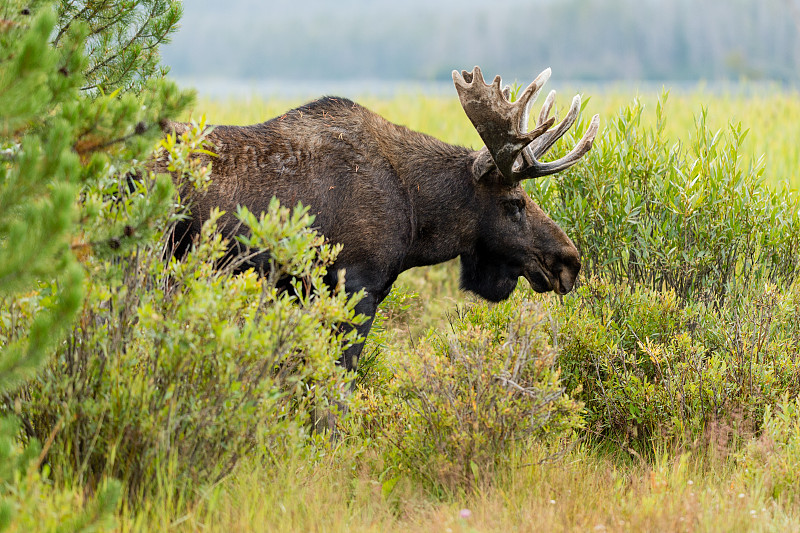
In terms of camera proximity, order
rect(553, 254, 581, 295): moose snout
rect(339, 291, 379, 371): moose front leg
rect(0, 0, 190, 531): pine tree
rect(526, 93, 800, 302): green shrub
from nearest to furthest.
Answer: rect(0, 0, 190, 531): pine tree → rect(339, 291, 379, 371): moose front leg → rect(553, 254, 581, 295): moose snout → rect(526, 93, 800, 302): green shrub

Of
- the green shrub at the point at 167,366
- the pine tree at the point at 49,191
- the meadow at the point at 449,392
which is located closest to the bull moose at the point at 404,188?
the meadow at the point at 449,392

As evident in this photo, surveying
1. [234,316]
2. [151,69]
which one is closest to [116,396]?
[234,316]

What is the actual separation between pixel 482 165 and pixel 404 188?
581 mm

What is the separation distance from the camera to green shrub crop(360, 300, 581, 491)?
4.21 metres

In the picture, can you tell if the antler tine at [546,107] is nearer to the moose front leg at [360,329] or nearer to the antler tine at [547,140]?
the antler tine at [547,140]

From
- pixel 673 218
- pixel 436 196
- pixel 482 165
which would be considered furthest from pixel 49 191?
pixel 673 218

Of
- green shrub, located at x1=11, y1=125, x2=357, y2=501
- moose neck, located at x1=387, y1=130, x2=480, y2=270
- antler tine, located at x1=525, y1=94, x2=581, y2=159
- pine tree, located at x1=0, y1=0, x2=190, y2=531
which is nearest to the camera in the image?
pine tree, located at x1=0, y1=0, x2=190, y2=531

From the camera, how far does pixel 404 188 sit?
551cm

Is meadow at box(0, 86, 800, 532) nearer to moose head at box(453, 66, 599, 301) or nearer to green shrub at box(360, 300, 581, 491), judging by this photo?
green shrub at box(360, 300, 581, 491)

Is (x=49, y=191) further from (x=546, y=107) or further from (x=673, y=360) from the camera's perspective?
(x=673, y=360)

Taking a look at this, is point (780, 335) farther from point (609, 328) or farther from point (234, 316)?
point (234, 316)

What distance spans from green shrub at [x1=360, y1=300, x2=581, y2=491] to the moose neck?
126 cm

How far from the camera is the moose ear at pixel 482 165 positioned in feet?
18.5

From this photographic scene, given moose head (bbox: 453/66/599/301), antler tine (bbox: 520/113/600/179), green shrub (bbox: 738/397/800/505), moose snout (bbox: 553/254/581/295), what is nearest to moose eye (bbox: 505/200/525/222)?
moose head (bbox: 453/66/599/301)
